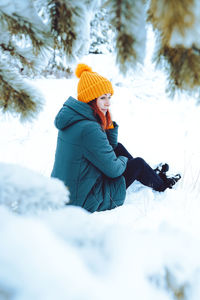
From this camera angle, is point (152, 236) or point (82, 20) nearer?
point (152, 236)

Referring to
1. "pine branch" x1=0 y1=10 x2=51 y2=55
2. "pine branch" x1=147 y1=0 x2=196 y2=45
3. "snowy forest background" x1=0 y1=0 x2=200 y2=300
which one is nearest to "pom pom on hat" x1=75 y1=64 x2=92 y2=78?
"snowy forest background" x1=0 y1=0 x2=200 y2=300

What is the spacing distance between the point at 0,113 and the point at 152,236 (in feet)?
3.90

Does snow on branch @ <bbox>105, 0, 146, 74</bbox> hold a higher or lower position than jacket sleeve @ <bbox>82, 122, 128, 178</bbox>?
higher

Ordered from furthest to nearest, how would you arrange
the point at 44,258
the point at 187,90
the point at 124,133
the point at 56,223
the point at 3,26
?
the point at 124,133
the point at 3,26
the point at 187,90
the point at 56,223
the point at 44,258

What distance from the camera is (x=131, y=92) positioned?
8.00 m

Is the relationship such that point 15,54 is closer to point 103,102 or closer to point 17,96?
point 17,96

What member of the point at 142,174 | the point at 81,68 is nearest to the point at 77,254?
the point at 142,174

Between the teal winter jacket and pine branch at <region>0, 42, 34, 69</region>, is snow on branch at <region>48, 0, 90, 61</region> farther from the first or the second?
the teal winter jacket

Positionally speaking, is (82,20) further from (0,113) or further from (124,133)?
(124,133)

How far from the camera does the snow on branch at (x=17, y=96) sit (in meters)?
1.22

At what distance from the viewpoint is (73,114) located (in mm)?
1960

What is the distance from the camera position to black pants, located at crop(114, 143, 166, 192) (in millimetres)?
2371

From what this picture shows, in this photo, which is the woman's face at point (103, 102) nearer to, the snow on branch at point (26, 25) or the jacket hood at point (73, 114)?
the jacket hood at point (73, 114)

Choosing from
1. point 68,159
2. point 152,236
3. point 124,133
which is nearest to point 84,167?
point 68,159
